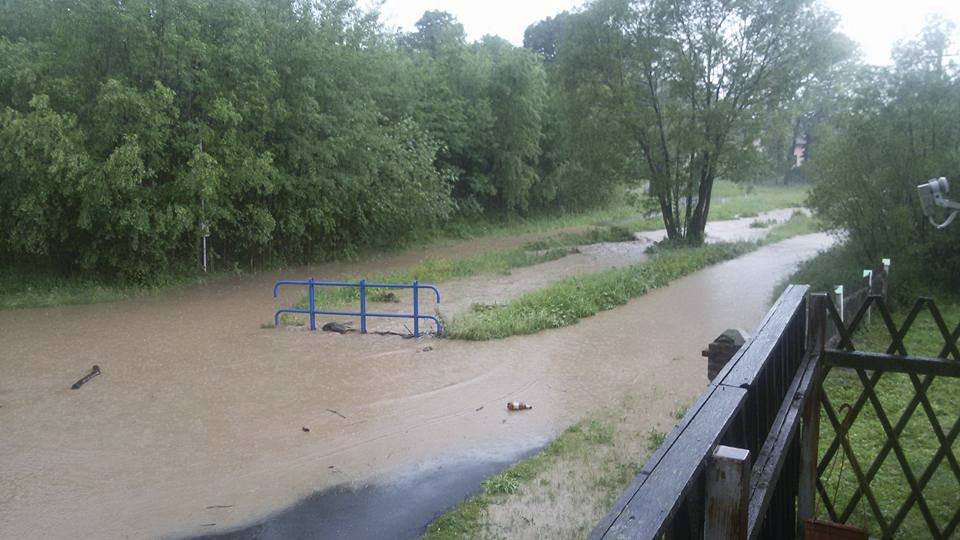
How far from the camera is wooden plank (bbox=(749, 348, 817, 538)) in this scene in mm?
2484

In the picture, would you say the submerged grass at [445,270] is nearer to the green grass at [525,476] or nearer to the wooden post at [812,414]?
the green grass at [525,476]

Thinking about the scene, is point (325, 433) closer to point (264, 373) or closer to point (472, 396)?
point (472, 396)

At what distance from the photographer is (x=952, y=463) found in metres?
4.40

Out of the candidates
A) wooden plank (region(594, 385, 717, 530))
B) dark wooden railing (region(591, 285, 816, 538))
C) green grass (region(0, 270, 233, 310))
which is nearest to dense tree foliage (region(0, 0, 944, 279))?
green grass (region(0, 270, 233, 310))

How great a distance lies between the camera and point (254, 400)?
9227 millimetres

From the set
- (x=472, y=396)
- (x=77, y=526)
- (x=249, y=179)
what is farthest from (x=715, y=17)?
(x=77, y=526)

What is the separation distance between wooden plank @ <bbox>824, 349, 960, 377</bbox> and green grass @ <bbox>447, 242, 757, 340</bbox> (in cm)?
819

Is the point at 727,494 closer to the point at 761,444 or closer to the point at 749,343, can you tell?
the point at 761,444

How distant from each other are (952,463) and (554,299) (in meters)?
9.80

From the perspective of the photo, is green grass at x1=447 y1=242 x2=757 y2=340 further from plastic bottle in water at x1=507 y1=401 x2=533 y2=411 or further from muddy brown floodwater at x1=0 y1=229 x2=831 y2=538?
plastic bottle in water at x1=507 y1=401 x2=533 y2=411

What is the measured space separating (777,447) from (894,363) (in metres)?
1.47

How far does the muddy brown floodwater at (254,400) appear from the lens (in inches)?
263

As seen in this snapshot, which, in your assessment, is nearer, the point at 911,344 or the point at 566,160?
the point at 911,344

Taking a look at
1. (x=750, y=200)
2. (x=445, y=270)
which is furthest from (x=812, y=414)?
(x=750, y=200)
